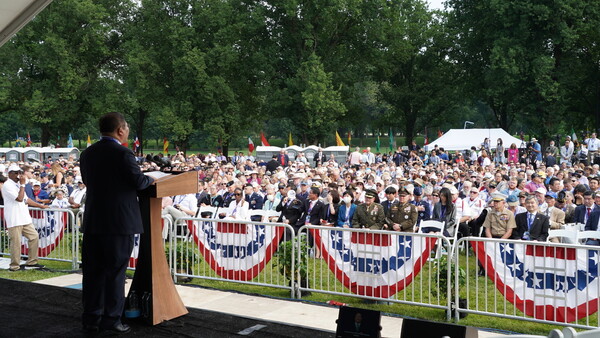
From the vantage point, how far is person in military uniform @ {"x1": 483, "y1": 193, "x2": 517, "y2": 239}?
9.75 m

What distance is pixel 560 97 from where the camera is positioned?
123 ft

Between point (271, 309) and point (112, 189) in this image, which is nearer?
point (112, 189)

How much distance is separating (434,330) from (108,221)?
8.76ft

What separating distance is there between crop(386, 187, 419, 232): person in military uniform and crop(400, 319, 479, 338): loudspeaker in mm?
6089

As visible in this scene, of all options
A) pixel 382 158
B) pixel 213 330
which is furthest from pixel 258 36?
pixel 213 330

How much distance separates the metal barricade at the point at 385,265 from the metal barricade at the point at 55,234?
14.6 feet

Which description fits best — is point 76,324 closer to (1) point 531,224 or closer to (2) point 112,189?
(2) point 112,189

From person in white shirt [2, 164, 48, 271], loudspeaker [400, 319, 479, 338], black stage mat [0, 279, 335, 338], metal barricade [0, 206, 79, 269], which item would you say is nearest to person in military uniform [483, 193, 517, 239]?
black stage mat [0, 279, 335, 338]

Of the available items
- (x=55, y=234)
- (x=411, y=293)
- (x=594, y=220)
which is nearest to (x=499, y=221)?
(x=594, y=220)

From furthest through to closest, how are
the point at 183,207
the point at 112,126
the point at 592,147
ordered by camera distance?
the point at 592,147 < the point at 183,207 < the point at 112,126

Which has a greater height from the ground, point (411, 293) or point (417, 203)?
point (417, 203)

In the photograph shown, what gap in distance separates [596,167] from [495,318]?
11.4 meters

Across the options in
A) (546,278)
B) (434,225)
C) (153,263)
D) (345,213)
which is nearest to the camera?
(153,263)

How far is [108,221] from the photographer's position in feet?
15.7
